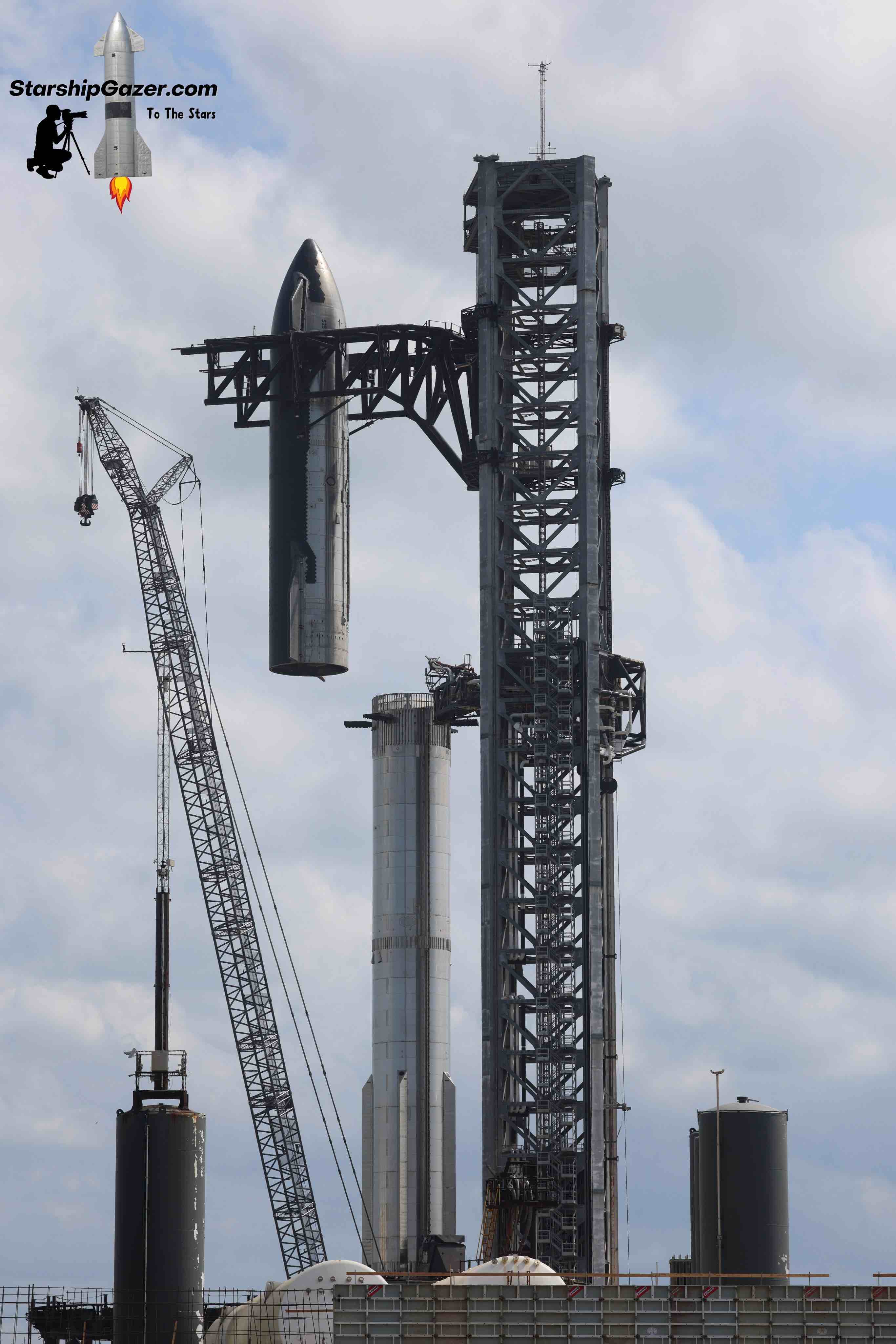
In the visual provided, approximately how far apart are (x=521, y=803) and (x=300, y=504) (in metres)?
16.2

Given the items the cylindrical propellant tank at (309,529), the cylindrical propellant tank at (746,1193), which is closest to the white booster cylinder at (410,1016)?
the cylindrical propellant tank at (309,529)

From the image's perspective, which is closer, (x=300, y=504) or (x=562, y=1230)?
(x=562, y=1230)

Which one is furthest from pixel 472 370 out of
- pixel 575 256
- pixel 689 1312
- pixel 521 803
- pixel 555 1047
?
pixel 689 1312

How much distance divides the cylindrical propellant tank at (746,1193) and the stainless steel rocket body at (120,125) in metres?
44.0

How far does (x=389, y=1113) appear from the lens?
11506 cm

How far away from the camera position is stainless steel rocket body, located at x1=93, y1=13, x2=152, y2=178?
4094 inches

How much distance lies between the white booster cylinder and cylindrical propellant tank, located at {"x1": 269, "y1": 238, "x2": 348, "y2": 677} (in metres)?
9.36

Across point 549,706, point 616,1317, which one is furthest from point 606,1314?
point 549,706

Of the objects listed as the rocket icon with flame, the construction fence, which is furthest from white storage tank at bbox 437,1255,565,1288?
the rocket icon with flame

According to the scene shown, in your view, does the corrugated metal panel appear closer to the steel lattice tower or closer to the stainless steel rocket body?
the steel lattice tower

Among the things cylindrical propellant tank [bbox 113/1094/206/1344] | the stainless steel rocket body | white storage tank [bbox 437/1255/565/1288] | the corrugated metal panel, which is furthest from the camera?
the stainless steel rocket body

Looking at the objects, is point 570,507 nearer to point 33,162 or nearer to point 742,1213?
point 742,1213

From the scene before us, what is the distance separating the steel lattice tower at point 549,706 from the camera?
100125mm

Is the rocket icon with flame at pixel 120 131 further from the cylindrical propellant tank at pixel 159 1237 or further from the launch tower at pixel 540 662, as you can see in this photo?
the cylindrical propellant tank at pixel 159 1237
